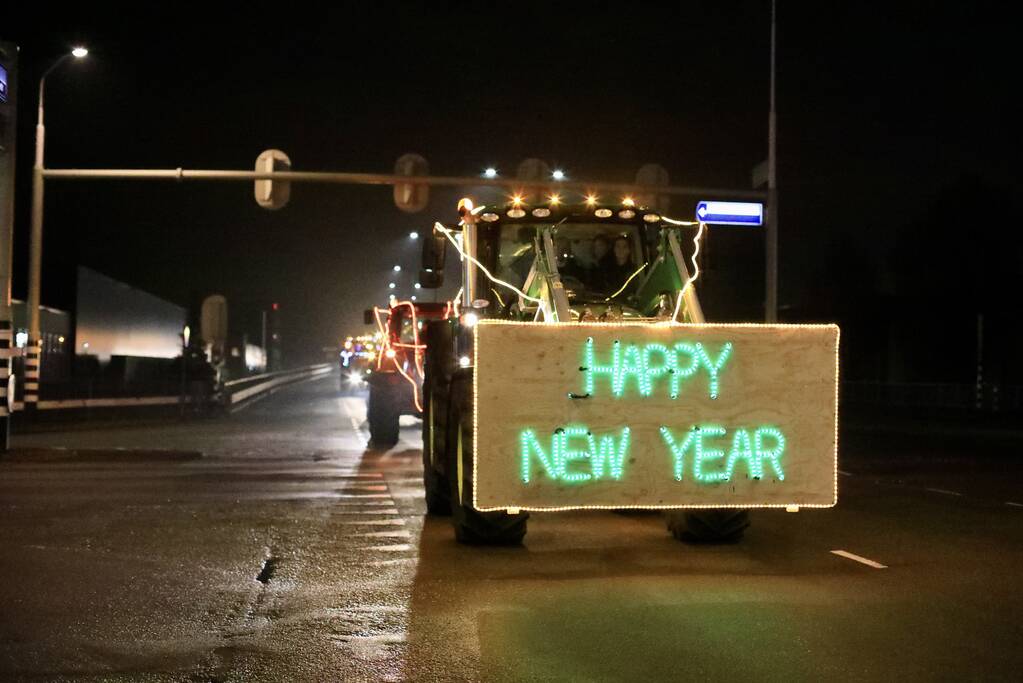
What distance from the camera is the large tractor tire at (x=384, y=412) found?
2336 cm

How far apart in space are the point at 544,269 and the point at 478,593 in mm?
4181

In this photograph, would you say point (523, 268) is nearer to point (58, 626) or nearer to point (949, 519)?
point (949, 519)

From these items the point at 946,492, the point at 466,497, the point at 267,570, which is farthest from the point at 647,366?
the point at 946,492

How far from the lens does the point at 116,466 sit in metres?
19.9

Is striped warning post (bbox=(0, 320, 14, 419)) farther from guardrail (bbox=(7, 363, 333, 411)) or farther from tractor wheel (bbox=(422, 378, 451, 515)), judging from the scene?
tractor wheel (bbox=(422, 378, 451, 515))

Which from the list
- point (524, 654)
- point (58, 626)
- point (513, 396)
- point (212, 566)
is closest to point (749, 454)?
point (513, 396)

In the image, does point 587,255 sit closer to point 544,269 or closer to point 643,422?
point 544,269

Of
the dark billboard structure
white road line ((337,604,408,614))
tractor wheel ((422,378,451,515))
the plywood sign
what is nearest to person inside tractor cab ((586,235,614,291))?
tractor wheel ((422,378,451,515))

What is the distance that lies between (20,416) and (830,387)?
26288mm

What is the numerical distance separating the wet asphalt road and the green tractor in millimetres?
1783

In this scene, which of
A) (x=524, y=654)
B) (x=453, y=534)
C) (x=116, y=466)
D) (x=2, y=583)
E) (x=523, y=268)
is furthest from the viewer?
(x=116, y=466)

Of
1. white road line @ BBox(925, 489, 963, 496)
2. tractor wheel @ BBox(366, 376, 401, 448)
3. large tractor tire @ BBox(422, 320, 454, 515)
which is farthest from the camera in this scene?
tractor wheel @ BBox(366, 376, 401, 448)

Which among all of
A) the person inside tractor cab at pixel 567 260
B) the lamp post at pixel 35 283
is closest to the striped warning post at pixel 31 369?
the lamp post at pixel 35 283

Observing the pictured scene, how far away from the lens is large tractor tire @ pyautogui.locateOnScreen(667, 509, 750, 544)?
36.2ft
